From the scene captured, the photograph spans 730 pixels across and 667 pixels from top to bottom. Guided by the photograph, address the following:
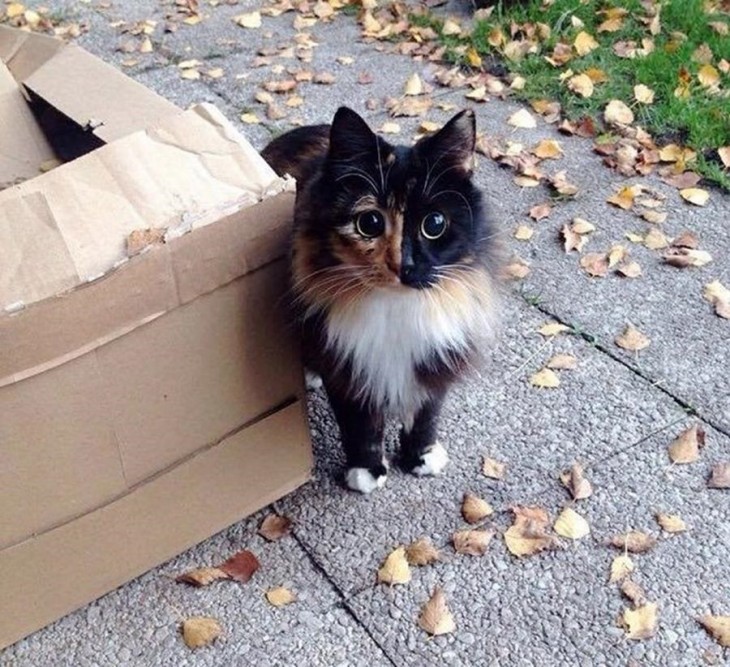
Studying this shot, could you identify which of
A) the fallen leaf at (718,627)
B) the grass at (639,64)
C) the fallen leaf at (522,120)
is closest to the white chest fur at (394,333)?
the fallen leaf at (718,627)

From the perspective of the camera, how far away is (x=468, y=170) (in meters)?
1.93

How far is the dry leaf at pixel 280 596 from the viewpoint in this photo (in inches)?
85.6

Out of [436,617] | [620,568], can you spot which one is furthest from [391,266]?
[620,568]

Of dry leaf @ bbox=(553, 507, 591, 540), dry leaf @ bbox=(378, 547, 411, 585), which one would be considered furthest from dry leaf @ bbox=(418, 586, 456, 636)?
dry leaf @ bbox=(553, 507, 591, 540)

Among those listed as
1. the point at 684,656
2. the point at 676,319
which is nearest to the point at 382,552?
the point at 684,656

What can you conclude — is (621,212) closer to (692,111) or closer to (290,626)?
(692,111)

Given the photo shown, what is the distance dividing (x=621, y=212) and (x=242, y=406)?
1.78m

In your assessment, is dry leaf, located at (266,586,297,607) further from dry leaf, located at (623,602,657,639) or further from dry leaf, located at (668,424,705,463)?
dry leaf, located at (668,424,705,463)

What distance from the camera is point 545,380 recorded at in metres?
2.71

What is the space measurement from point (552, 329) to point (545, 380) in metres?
0.24

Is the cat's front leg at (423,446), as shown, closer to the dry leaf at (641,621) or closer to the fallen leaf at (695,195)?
the dry leaf at (641,621)

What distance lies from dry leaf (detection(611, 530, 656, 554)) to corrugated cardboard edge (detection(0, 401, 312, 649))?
30.2 inches

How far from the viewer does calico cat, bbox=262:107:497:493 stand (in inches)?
74.4

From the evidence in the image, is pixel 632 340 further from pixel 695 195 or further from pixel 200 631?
pixel 200 631
